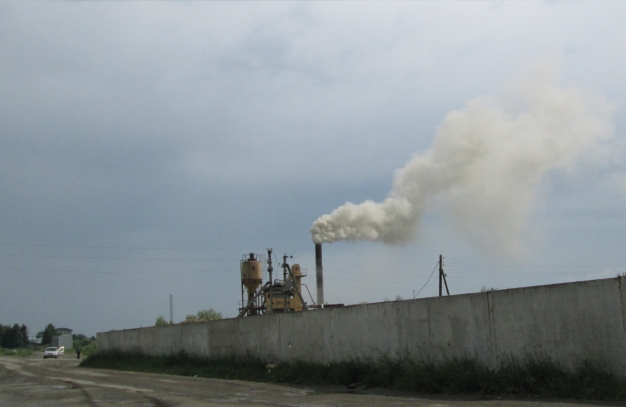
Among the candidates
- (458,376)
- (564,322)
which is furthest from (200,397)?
(564,322)

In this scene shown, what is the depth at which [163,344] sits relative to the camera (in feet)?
98.0

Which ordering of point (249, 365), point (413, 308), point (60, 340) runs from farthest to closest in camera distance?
point (60, 340), point (249, 365), point (413, 308)

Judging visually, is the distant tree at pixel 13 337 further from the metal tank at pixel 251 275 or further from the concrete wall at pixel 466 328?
the concrete wall at pixel 466 328

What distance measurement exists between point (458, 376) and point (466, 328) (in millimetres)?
1321

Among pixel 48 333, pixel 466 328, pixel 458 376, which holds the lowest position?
pixel 48 333

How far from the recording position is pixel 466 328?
14.7m

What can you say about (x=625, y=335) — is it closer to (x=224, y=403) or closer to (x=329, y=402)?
(x=329, y=402)

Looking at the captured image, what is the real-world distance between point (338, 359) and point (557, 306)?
7.77 meters

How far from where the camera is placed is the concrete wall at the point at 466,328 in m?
12.0

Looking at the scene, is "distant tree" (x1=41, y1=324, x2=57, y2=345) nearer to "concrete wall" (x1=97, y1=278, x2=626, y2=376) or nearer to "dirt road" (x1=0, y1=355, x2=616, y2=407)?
"concrete wall" (x1=97, y1=278, x2=626, y2=376)

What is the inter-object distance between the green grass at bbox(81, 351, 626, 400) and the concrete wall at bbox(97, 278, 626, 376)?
293mm

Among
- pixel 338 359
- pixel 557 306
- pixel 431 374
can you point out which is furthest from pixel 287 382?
pixel 557 306

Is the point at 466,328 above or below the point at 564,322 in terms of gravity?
below

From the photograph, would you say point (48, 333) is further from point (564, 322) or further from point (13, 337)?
point (564, 322)
